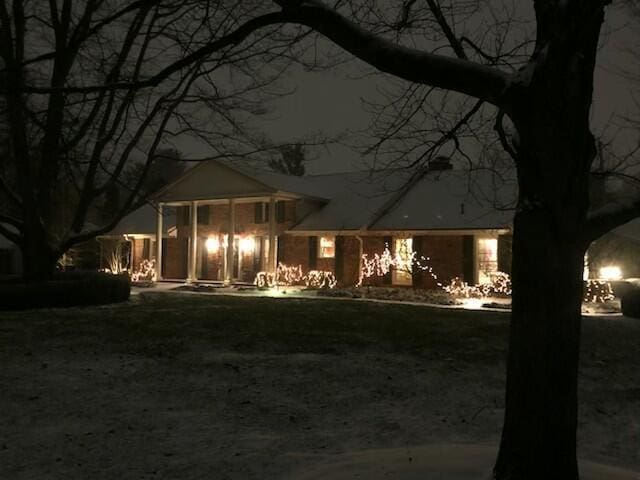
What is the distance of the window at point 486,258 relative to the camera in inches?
899

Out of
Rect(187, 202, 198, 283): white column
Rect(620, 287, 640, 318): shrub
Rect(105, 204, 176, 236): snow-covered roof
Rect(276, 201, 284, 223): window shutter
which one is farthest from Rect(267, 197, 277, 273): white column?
Rect(620, 287, 640, 318): shrub

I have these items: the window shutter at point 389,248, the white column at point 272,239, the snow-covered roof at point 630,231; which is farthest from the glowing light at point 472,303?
the snow-covered roof at point 630,231

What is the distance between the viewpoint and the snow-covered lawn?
4.45 m

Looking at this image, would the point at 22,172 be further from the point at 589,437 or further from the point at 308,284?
the point at 589,437

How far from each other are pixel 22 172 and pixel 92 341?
8.54m

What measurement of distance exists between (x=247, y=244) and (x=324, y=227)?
5392 mm

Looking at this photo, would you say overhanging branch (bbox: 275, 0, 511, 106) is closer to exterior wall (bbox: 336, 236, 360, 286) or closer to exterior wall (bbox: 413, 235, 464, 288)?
exterior wall (bbox: 413, 235, 464, 288)

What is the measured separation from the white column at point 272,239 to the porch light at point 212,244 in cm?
544

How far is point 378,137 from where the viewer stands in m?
6.61

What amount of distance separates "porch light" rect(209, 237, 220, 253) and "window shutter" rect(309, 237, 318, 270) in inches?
Result: 243

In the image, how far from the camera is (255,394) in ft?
21.3

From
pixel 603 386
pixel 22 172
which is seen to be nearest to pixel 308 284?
pixel 22 172

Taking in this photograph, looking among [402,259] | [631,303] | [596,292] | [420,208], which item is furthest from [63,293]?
[596,292]

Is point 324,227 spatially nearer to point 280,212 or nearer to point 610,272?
point 280,212
